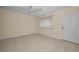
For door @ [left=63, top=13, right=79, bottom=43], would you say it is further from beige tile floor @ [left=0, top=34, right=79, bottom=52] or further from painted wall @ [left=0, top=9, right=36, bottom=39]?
painted wall @ [left=0, top=9, right=36, bottom=39]

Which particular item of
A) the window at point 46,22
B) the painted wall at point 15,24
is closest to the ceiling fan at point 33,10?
the painted wall at point 15,24

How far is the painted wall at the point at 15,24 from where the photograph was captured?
2.35 meters

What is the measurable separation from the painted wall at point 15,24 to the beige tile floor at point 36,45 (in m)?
0.12

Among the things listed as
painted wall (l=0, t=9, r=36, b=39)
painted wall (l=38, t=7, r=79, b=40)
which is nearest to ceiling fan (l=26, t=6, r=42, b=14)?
painted wall (l=0, t=9, r=36, b=39)

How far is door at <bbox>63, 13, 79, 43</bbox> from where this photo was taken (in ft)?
7.77

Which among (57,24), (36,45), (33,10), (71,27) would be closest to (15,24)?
(33,10)

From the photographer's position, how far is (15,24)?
7.90 feet

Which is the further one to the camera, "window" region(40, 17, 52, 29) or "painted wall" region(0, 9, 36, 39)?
"window" region(40, 17, 52, 29)

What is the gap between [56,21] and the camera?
2434mm

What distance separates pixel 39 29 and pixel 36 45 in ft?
1.22
